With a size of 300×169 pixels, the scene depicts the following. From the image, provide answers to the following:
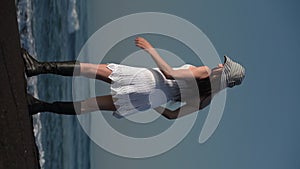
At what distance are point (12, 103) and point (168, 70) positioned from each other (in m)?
0.88

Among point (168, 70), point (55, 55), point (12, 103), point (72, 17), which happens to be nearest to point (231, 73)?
point (168, 70)

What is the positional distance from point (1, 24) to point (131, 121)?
3602 millimetres

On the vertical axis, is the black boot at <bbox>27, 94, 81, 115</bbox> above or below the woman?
below

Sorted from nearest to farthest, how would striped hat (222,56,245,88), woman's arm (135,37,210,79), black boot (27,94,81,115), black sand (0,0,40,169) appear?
black sand (0,0,40,169) < black boot (27,94,81,115) < woman's arm (135,37,210,79) < striped hat (222,56,245,88)

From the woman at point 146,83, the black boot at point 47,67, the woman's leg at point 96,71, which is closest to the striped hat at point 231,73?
the woman at point 146,83

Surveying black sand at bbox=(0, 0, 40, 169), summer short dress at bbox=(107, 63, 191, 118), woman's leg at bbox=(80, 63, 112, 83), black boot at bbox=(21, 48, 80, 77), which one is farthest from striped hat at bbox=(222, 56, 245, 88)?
black sand at bbox=(0, 0, 40, 169)

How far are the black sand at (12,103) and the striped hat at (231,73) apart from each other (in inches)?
41.2

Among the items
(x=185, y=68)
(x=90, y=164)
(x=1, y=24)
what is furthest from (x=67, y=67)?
(x=90, y=164)

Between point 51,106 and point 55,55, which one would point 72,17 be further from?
point 51,106

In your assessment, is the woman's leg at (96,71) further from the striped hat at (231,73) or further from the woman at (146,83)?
the striped hat at (231,73)

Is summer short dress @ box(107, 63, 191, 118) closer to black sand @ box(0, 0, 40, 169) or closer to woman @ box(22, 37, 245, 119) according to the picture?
woman @ box(22, 37, 245, 119)

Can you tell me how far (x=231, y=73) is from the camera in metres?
2.50

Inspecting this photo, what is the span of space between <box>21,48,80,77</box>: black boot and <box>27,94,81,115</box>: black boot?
0.10m

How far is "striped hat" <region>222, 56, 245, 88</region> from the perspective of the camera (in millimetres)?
2477
